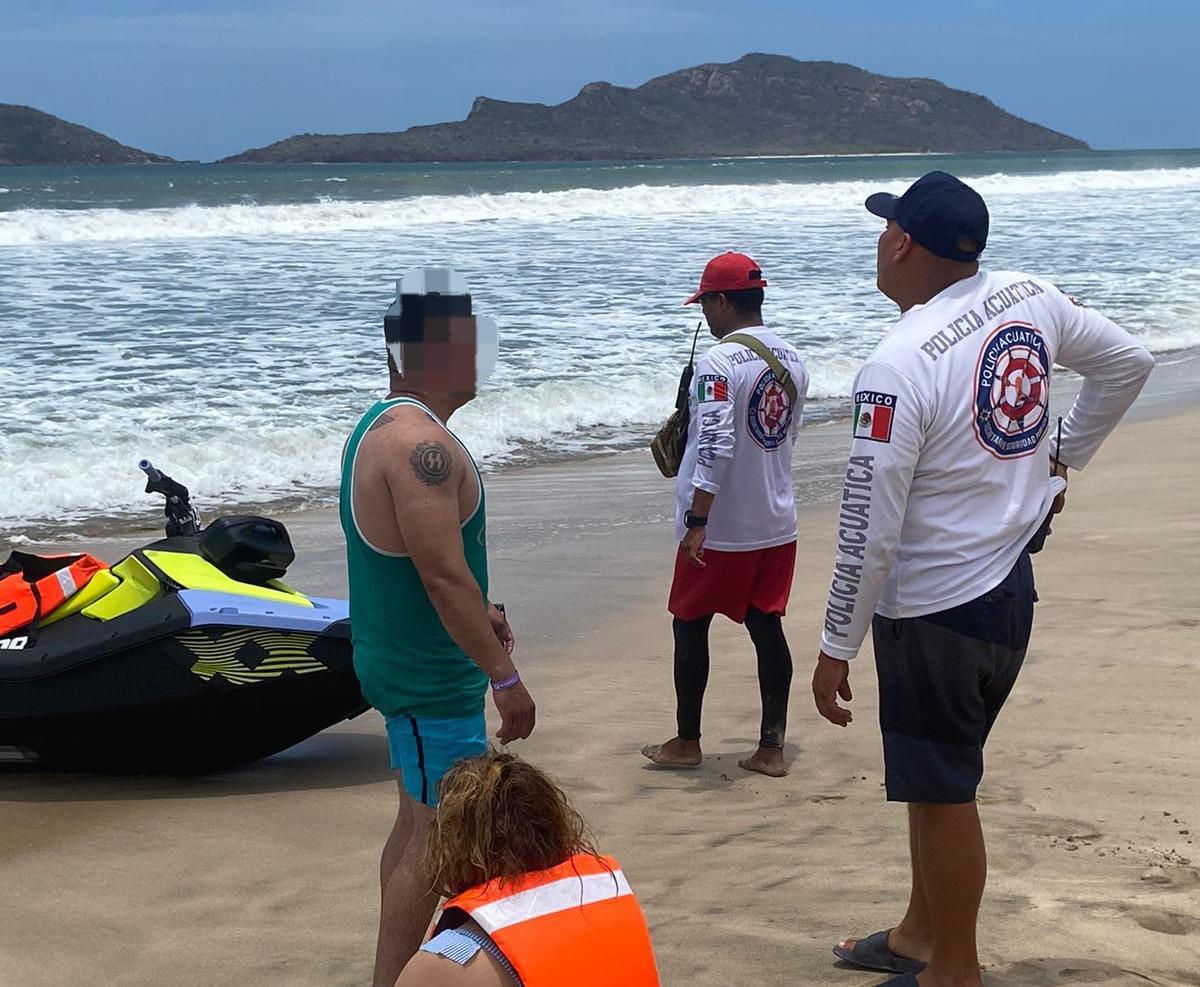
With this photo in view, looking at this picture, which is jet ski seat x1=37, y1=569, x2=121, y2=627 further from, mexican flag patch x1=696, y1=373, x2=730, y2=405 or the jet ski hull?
mexican flag patch x1=696, y1=373, x2=730, y2=405

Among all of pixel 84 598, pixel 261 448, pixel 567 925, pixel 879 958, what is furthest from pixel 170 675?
pixel 261 448

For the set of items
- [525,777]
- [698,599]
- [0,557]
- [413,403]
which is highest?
[413,403]

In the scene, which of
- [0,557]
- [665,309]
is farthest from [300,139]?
[0,557]

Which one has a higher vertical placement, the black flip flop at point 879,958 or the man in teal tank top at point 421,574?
the man in teal tank top at point 421,574

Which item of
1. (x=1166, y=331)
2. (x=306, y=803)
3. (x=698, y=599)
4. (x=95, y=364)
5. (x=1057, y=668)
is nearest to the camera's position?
(x=306, y=803)

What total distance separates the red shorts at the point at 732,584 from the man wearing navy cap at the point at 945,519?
1.97 metres

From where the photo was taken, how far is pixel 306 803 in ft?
15.7

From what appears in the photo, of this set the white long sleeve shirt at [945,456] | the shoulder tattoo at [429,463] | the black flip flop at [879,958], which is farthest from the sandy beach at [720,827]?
the shoulder tattoo at [429,463]

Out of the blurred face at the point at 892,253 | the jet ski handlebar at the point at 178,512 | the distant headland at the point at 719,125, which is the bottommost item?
the jet ski handlebar at the point at 178,512

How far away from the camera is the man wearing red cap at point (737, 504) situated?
5020mm

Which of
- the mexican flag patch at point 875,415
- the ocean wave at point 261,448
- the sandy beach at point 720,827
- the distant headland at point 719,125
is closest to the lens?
the mexican flag patch at point 875,415

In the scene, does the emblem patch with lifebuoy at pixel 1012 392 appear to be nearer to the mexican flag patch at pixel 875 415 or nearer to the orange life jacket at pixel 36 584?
the mexican flag patch at pixel 875 415

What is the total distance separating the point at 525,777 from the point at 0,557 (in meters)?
6.37

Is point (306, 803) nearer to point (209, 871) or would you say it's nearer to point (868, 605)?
point (209, 871)
